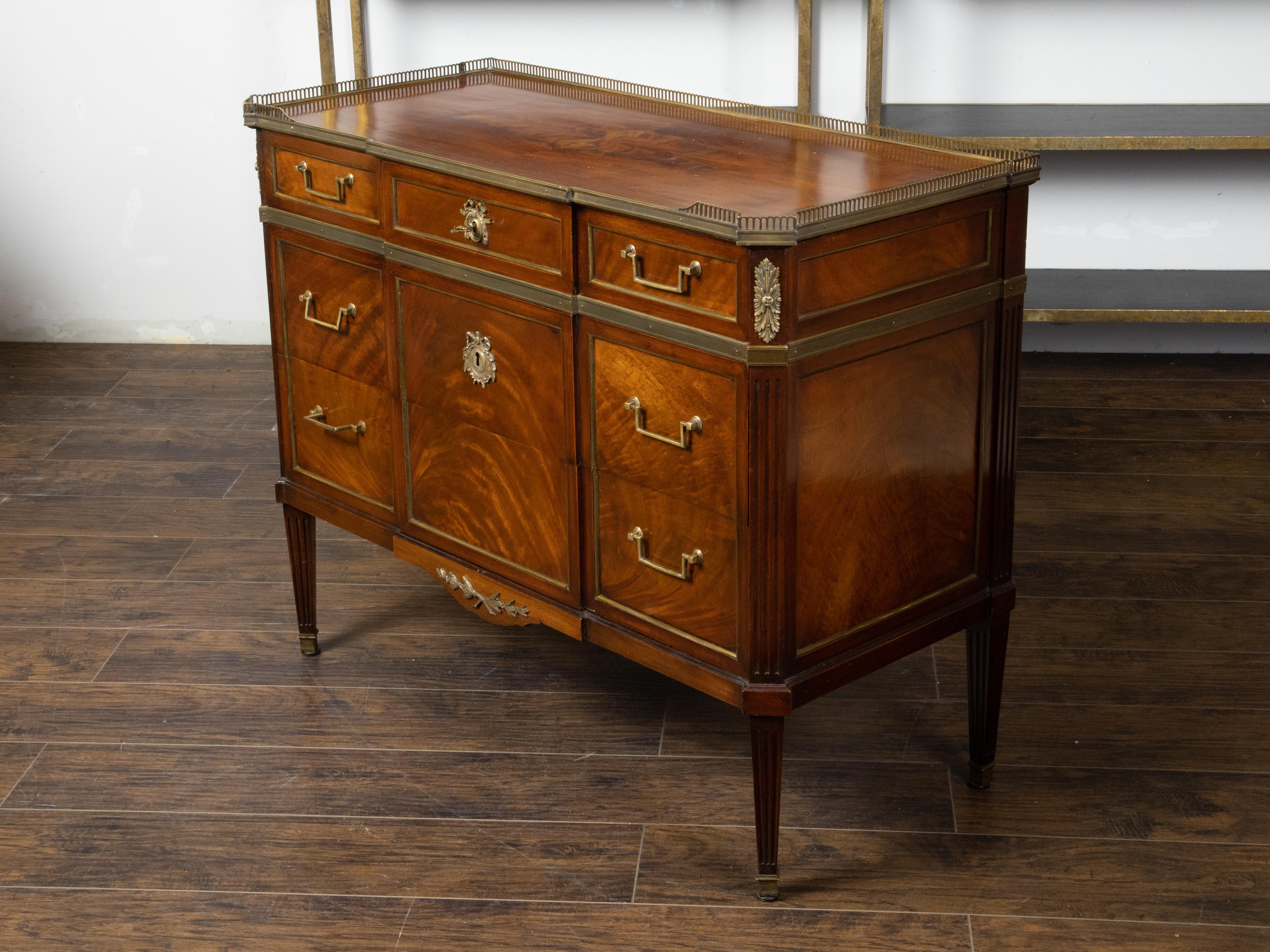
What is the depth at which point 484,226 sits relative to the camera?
2.50 metres

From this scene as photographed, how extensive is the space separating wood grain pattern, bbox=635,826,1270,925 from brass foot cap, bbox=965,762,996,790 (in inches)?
5.8

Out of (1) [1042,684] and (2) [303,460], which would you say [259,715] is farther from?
(1) [1042,684]

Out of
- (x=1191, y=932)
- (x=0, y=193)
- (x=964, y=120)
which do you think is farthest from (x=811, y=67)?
(x=1191, y=932)

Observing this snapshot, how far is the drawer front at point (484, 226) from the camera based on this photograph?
239 cm

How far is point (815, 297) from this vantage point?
2.16m

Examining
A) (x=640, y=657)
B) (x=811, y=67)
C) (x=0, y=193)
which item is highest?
(x=811, y=67)

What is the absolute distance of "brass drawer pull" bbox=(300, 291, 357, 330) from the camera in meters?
2.83

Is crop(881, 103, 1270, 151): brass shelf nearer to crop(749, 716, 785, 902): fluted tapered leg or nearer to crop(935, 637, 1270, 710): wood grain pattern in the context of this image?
crop(935, 637, 1270, 710): wood grain pattern

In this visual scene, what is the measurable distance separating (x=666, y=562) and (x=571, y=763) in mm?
578

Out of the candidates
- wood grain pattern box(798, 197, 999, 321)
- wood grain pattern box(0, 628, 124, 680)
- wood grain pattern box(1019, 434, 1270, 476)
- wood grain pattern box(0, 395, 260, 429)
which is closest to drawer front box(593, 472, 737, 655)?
wood grain pattern box(798, 197, 999, 321)

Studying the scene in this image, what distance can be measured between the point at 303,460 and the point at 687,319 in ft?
3.72

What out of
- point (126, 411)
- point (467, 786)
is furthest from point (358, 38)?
point (467, 786)

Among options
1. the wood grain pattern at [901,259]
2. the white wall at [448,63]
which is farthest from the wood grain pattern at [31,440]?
the wood grain pattern at [901,259]

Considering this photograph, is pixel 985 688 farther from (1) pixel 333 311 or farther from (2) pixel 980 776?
(1) pixel 333 311
